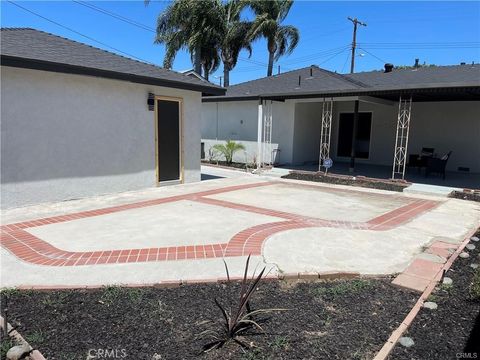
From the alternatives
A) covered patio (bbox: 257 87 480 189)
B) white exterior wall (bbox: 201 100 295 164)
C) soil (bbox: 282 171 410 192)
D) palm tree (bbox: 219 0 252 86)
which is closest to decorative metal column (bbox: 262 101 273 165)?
covered patio (bbox: 257 87 480 189)

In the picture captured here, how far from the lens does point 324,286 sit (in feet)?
12.0

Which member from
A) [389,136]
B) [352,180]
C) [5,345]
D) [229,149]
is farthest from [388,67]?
[5,345]

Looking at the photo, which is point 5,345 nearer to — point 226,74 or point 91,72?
point 91,72

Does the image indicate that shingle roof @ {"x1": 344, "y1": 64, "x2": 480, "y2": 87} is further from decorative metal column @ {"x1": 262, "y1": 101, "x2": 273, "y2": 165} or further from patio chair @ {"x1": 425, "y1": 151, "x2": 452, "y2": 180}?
decorative metal column @ {"x1": 262, "y1": 101, "x2": 273, "y2": 165}

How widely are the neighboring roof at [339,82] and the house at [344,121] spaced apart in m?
0.04

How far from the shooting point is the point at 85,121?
773 centimetres

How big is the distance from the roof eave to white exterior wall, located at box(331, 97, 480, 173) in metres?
8.29

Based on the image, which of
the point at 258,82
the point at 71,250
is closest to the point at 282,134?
the point at 258,82

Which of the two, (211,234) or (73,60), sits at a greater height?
Answer: (73,60)

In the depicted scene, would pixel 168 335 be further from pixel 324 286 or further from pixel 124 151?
pixel 124 151

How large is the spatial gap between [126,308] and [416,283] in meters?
2.96

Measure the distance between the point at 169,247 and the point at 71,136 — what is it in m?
4.29

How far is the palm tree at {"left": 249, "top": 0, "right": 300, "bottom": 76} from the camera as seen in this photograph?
23266mm

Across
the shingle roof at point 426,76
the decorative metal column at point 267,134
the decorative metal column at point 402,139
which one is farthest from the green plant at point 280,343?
the shingle roof at point 426,76
